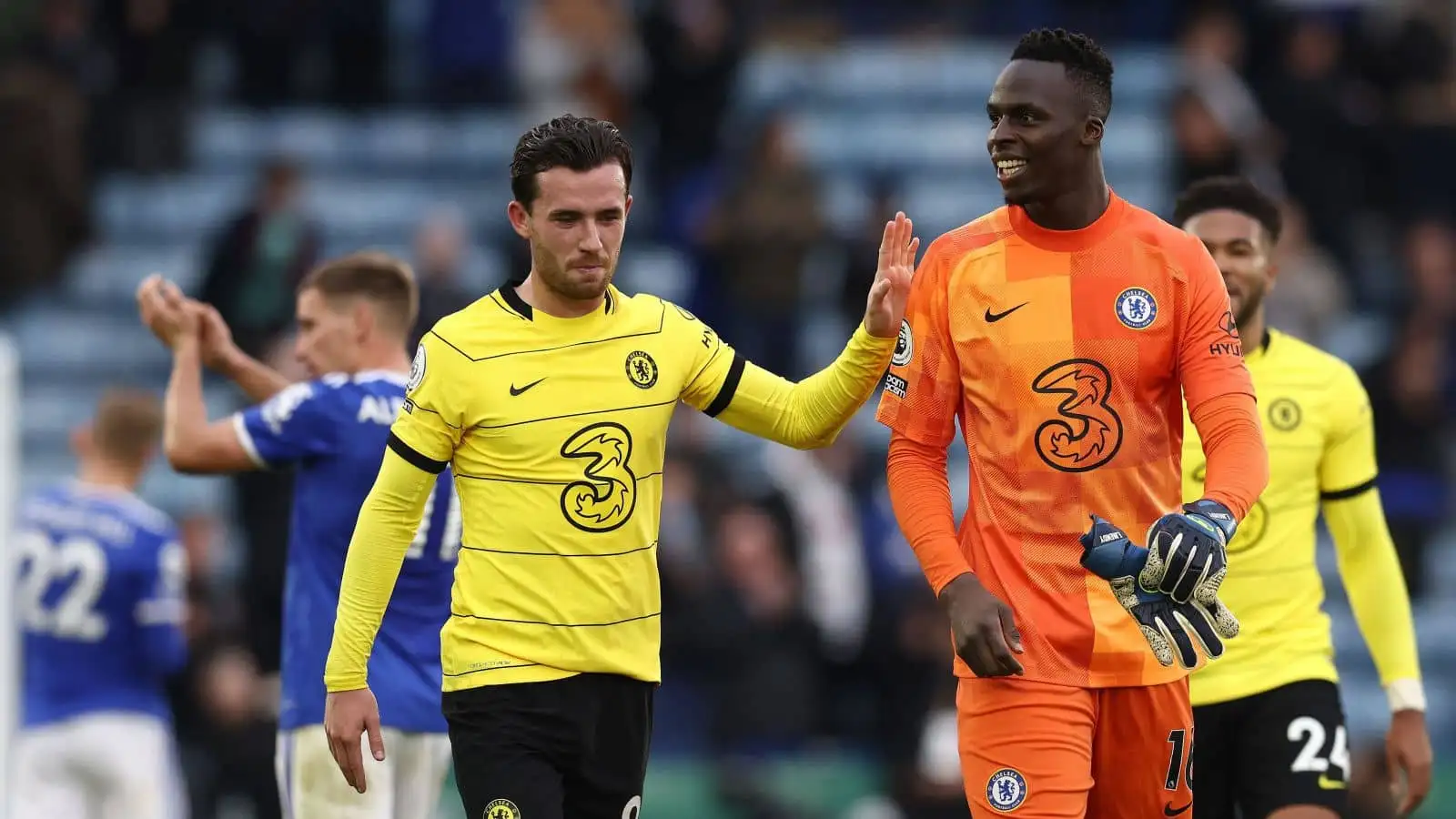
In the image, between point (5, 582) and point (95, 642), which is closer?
point (5, 582)

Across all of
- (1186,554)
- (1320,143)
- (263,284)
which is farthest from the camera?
(1320,143)

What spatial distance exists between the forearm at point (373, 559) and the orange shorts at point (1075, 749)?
1.51 meters

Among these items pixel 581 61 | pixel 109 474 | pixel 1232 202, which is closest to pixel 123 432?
pixel 109 474

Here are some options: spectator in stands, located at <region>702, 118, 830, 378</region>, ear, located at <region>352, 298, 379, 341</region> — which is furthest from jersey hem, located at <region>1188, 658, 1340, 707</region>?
spectator in stands, located at <region>702, 118, 830, 378</region>

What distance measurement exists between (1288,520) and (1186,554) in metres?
2.00

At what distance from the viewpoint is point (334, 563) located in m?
7.34

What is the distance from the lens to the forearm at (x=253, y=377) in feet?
25.8

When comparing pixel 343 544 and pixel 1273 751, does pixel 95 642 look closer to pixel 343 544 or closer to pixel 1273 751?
pixel 343 544

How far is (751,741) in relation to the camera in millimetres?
12758

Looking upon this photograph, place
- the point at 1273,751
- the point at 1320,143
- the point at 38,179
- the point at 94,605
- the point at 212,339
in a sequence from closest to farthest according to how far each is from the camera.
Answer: the point at 1273,751 → the point at 212,339 → the point at 94,605 → the point at 1320,143 → the point at 38,179

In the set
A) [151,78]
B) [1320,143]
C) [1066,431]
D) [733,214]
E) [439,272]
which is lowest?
[1066,431]

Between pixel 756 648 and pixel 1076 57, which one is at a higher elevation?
pixel 1076 57

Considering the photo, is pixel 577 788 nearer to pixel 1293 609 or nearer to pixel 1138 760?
pixel 1138 760

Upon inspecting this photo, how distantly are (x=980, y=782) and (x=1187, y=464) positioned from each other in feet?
5.83
